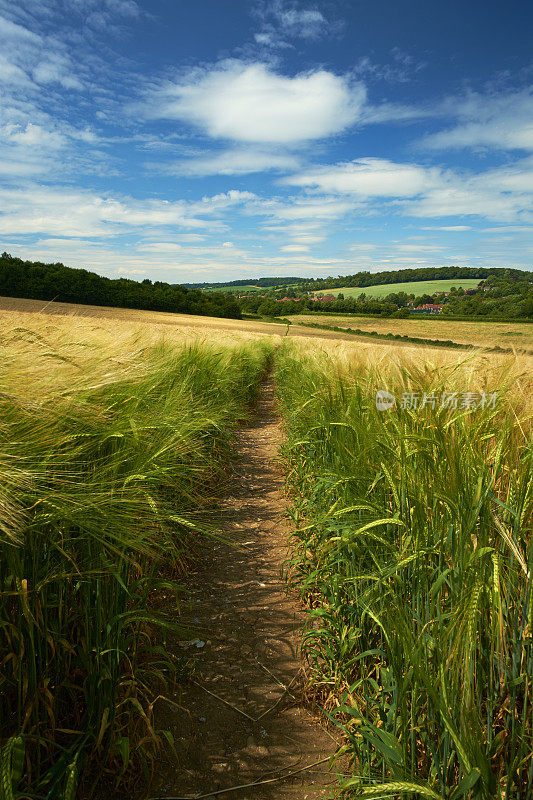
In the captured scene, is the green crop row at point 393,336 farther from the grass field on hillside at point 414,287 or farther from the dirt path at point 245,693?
the grass field on hillside at point 414,287

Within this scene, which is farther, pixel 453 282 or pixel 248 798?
pixel 453 282

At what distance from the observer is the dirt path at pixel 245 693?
133 cm

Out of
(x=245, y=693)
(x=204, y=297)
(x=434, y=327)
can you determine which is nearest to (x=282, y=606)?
(x=245, y=693)

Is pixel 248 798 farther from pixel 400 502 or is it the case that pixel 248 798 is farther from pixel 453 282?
pixel 453 282

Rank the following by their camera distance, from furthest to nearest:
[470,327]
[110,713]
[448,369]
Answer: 1. [470,327]
2. [448,369]
3. [110,713]

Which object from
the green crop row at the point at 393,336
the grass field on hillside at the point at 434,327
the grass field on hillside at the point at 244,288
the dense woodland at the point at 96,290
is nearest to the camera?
the green crop row at the point at 393,336

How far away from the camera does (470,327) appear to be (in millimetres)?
35312

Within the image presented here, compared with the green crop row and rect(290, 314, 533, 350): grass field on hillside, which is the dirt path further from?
rect(290, 314, 533, 350): grass field on hillside

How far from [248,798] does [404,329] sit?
3789cm

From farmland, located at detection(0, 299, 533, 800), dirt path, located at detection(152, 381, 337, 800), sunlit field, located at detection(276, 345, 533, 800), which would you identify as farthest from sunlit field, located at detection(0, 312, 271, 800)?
sunlit field, located at detection(276, 345, 533, 800)

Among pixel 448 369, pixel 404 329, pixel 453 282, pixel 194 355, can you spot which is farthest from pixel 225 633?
pixel 453 282

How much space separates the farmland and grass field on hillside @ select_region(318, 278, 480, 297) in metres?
64.2

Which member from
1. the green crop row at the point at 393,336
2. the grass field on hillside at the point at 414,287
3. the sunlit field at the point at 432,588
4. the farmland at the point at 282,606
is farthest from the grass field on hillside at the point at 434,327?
the farmland at the point at 282,606

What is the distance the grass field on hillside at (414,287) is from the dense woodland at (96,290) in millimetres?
32232
